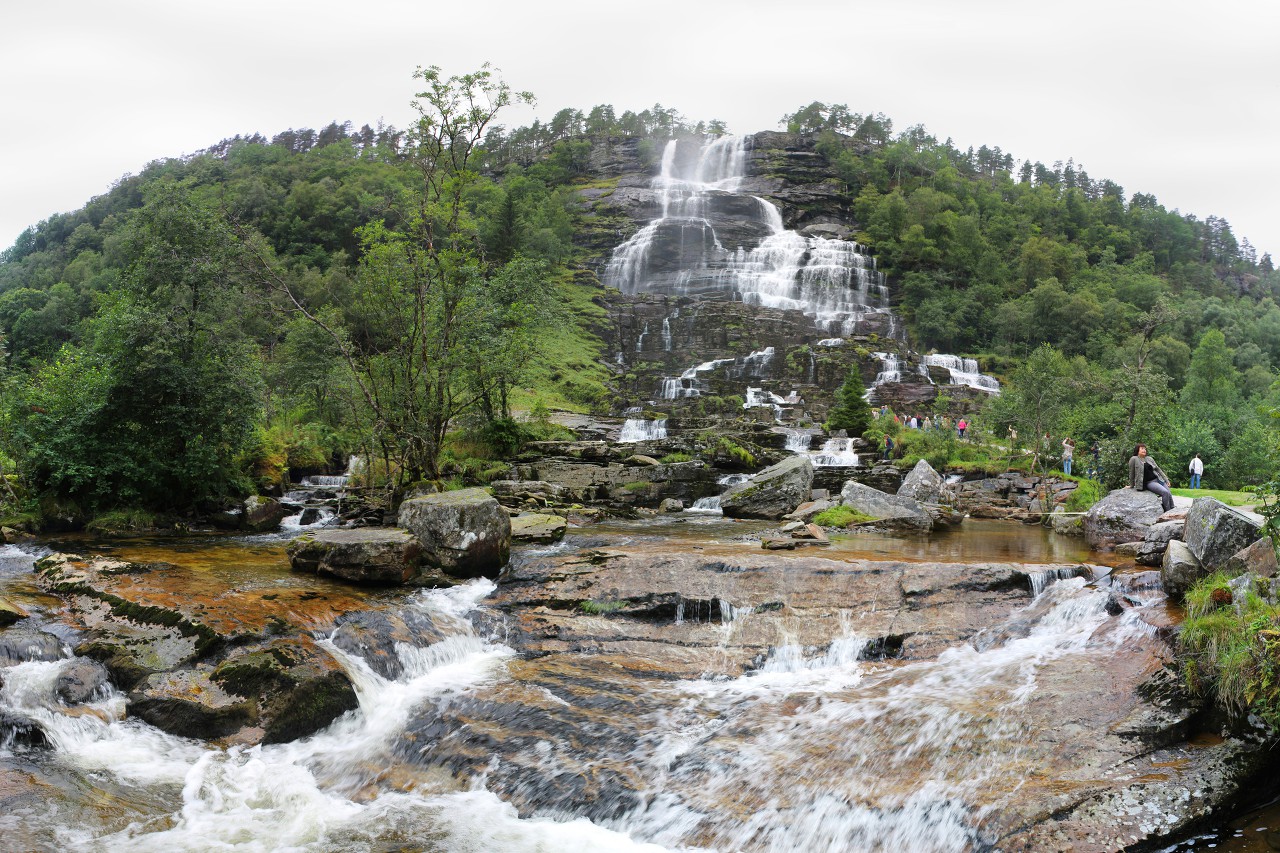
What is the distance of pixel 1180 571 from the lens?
8859 mm

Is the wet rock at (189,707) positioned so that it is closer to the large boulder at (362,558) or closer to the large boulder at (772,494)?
the large boulder at (362,558)

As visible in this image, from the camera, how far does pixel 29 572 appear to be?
11086mm

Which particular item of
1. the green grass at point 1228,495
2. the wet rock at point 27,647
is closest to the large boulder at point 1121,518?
the green grass at point 1228,495

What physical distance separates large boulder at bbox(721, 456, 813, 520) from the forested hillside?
8.39 m

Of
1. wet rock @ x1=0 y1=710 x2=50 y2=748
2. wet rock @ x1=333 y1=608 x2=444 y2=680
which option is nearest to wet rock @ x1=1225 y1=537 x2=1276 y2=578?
wet rock @ x1=333 y1=608 x2=444 y2=680

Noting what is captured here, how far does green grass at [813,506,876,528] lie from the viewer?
17656 mm

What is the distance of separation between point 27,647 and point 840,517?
50.1 ft

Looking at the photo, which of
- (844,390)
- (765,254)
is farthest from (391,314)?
(765,254)

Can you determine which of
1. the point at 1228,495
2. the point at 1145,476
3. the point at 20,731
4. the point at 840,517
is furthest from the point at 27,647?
the point at 1228,495

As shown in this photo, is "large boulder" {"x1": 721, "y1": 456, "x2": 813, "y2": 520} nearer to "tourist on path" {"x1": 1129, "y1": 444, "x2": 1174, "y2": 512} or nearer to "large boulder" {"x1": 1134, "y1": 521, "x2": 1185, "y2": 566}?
"tourist on path" {"x1": 1129, "y1": 444, "x2": 1174, "y2": 512}

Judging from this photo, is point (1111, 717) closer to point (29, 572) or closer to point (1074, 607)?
point (1074, 607)

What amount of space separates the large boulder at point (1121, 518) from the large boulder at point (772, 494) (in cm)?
713

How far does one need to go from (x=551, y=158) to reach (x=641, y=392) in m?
68.4

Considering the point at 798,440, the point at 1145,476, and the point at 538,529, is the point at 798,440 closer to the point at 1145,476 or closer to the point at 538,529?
the point at 1145,476
